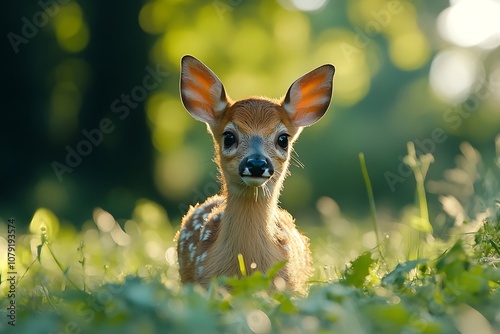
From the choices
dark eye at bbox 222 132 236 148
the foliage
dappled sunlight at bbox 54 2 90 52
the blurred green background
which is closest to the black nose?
dark eye at bbox 222 132 236 148

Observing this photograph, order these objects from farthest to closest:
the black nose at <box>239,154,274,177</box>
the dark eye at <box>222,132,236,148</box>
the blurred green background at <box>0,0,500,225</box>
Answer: the blurred green background at <box>0,0,500,225</box>, the dark eye at <box>222,132,236,148</box>, the black nose at <box>239,154,274,177</box>

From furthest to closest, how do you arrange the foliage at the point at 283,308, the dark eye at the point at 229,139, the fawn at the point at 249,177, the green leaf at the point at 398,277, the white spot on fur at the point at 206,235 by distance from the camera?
the white spot on fur at the point at 206,235
the dark eye at the point at 229,139
the fawn at the point at 249,177
the green leaf at the point at 398,277
the foliage at the point at 283,308

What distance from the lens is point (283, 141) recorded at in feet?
17.3

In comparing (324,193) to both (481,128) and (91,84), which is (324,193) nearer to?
(481,128)

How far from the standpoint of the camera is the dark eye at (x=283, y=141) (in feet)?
17.2

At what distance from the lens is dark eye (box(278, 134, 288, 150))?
5.25 meters

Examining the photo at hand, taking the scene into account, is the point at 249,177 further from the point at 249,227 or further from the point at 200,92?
the point at 200,92

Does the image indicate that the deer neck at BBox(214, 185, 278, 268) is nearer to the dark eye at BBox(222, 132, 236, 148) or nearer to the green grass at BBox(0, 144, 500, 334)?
the dark eye at BBox(222, 132, 236, 148)

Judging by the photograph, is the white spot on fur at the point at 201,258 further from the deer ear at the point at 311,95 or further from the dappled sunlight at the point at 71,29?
the dappled sunlight at the point at 71,29

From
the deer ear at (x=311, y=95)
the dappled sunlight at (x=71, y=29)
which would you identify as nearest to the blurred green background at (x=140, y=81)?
the dappled sunlight at (x=71, y=29)

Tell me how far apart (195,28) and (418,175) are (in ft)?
32.5

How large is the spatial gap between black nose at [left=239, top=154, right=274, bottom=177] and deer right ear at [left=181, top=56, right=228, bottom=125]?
85cm

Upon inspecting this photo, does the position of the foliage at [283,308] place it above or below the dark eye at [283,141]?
below

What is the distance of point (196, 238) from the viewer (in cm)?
561
